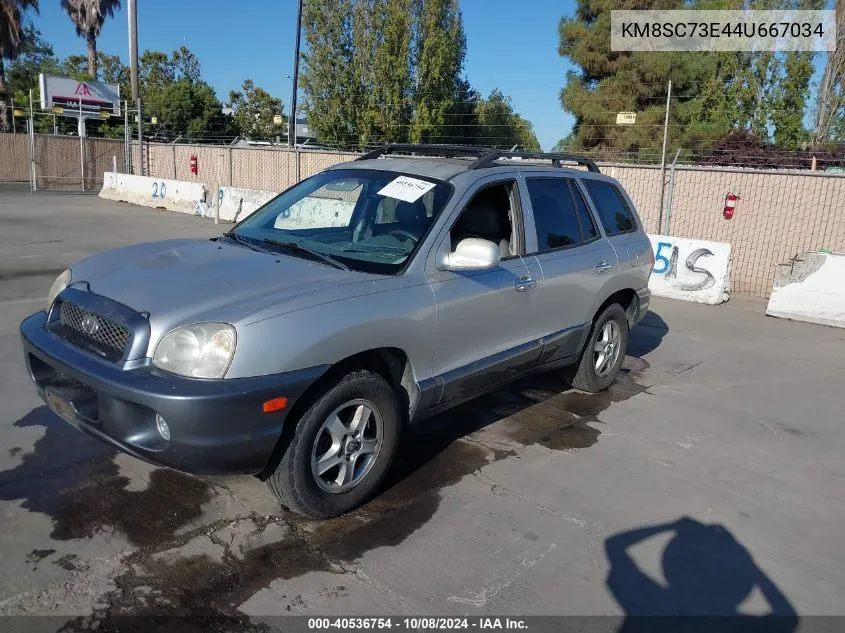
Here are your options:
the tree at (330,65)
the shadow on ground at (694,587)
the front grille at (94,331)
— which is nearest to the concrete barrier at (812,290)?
the shadow on ground at (694,587)

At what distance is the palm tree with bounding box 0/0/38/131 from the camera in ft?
115

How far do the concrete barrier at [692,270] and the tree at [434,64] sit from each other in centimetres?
2218

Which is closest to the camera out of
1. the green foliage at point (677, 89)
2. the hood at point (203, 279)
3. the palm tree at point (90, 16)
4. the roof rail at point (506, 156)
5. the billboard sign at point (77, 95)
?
the hood at point (203, 279)

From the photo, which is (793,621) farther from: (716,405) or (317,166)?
(317,166)

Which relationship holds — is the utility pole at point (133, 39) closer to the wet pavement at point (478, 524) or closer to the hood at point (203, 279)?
the wet pavement at point (478, 524)

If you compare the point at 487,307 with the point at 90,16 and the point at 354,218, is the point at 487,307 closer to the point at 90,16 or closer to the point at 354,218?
the point at 354,218

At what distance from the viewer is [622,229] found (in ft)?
20.1

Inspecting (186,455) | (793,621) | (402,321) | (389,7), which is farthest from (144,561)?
(389,7)

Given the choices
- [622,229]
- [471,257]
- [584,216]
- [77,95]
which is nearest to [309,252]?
[471,257]

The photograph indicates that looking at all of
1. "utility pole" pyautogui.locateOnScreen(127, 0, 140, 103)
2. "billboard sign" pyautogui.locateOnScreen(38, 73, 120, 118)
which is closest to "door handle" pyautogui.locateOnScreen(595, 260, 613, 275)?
"utility pole" pyautogui.locateOnScreen(127, 0, 140, 103)

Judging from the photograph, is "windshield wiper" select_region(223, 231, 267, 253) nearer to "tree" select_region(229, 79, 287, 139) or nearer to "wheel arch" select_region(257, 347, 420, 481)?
"wheel arch" select_region(257, 347, 420, 481)

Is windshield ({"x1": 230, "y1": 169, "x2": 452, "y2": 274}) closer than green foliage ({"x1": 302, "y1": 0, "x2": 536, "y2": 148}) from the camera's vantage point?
Yes

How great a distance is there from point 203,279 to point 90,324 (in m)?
0.58

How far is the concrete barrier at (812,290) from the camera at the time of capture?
914 centimetres
